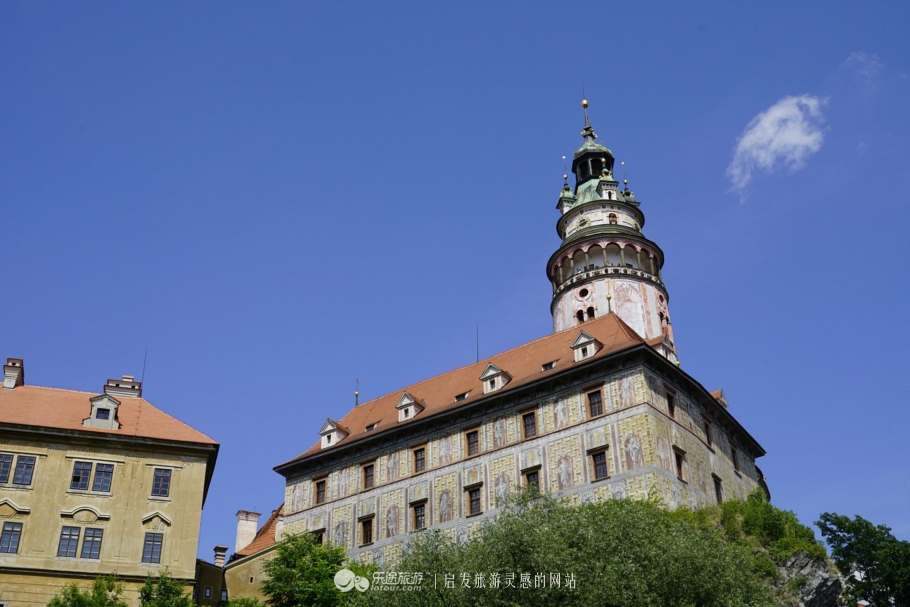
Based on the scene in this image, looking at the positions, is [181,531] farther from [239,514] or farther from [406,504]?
[239,514]

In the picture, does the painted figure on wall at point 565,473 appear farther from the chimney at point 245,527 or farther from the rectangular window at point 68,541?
the chimney at point 245,527

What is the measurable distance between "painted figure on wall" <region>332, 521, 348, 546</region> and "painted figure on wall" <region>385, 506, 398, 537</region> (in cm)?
234

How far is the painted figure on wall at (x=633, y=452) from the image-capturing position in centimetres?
3847

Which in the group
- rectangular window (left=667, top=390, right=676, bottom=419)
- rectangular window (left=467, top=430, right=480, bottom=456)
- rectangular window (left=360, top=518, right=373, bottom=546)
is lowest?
rectangular window (left=360, top=518, right=373, bottom=546)

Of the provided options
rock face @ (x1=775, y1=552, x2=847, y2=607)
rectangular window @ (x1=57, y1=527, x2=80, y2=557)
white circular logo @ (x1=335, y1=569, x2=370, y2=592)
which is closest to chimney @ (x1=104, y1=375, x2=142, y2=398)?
rectangular window @ (x1=57, y1=527, x2=80, y2=557)

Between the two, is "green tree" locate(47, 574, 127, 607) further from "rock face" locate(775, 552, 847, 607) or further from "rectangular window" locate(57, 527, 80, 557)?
"rock face" locate(775, 552, 847, 607)

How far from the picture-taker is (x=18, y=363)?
147 feet

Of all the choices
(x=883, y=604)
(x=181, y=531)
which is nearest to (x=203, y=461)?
(x=181, y=531)

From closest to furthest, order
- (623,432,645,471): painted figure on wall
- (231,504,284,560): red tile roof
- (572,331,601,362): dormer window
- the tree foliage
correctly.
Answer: the tree foliage
(623,432,645,471): painted figure on wall
(572,331,601,362): dormer window
(231,504,284,560): red tile roof

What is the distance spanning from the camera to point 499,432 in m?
43.0

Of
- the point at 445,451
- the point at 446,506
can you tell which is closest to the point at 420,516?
the point at 446,506

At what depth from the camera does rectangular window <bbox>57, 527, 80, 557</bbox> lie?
125ft

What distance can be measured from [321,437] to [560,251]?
18.3 meters

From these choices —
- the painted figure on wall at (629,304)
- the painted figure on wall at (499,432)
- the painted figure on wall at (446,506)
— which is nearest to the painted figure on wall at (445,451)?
the painted figure on wall at (446,506)
